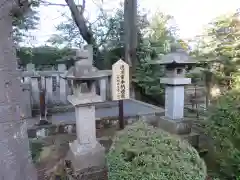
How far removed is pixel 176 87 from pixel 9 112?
3.43 m

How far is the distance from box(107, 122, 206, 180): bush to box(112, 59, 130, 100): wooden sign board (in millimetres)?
1629

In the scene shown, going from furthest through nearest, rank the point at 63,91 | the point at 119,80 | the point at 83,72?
1. the point at 63,91
2. the point at 119,80
3. the point at 83,72

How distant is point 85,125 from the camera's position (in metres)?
3.73

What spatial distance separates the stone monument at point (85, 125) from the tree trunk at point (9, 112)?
136 cm

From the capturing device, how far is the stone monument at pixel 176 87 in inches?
175

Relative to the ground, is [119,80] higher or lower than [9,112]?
higher

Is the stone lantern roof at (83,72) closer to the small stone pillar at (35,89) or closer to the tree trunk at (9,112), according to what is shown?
the tree trunk at (9,112)

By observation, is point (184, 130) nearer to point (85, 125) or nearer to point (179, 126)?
point (179, 126)

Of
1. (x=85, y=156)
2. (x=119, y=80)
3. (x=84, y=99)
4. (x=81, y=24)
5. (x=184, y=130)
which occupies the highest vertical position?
(x=81, y=24)

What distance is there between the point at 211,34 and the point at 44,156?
199 inches

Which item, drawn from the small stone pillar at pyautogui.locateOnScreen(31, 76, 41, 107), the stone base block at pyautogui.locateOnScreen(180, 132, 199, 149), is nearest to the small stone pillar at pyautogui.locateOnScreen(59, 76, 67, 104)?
the small stone pillar at pyautogui.locateOnScreen(31, 76, 41, 107)

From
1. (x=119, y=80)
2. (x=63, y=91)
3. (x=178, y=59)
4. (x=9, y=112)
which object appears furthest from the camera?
(x=63, y=91)

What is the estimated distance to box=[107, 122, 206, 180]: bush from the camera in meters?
2.15

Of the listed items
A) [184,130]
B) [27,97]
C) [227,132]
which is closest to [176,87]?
[184,130]
